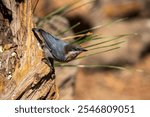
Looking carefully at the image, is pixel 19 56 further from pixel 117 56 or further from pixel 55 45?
pixel 117 56

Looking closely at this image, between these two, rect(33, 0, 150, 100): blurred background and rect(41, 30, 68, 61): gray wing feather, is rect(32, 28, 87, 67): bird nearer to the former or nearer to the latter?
rect(41, 30, 68, 61): gray wing feather

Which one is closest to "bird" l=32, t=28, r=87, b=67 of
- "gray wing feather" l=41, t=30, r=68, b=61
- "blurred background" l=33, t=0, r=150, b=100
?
"gray wing feather" l=41, t=30, r=68, b=61

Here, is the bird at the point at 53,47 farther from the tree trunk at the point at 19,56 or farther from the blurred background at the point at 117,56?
the blurred background at the point at 117,56

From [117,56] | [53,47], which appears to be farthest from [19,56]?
[117,56]

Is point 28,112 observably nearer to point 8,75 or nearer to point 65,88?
point 8,75

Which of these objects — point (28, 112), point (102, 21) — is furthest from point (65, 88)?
point (102, 21)
